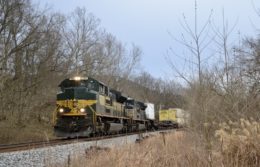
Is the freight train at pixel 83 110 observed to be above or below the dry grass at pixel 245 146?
above

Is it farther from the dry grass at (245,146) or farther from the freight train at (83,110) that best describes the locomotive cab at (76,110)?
the dry grass at (245,146)

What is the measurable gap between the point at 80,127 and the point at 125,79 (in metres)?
41.8

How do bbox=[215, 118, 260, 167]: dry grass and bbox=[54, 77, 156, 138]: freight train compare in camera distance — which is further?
bbox=[54, 77, 156, 138]: freight train

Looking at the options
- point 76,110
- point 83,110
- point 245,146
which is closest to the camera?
point 245,146

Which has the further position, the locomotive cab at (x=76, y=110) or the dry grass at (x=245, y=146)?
the locomotive cab at (x=76, y=110)

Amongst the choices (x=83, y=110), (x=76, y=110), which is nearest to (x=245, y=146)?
(x=83, y=110)

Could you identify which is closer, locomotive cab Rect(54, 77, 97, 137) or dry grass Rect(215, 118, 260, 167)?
dry grass Rect(215, 118, 260, 167)

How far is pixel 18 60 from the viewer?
Answer: 31375 millimetres

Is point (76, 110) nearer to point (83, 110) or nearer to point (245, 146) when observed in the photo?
point (83, 110)

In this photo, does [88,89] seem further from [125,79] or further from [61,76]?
[125,79]

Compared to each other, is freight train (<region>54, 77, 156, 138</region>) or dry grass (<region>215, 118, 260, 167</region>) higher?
freight train (<region>54, 77, 156, 138</region>)

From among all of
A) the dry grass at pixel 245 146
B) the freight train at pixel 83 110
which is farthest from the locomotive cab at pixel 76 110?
the dry grass at pixel 245 146

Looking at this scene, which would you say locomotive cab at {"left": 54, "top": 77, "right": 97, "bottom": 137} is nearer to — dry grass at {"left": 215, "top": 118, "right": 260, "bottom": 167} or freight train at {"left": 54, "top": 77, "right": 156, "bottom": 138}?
freight train at {"left": 54, "top": 77, "right": 156, "bottom": 138}

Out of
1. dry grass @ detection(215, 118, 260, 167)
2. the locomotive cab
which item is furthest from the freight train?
dry grass @ detection(215, 118, 260, 167)
